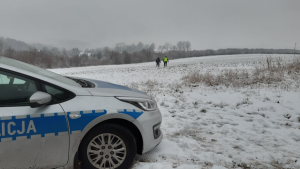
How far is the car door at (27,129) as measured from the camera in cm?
183

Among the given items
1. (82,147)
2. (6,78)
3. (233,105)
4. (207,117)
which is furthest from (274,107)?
(6,78)

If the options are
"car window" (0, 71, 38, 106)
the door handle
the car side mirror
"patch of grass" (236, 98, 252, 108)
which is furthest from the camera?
"patch of grass" (236, 98, 252, 108)

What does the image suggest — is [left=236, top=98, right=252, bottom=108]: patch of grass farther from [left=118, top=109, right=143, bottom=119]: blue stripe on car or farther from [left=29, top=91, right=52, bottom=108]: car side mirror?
[left=29, top=91, right=52, bottom=108]: car side mirror

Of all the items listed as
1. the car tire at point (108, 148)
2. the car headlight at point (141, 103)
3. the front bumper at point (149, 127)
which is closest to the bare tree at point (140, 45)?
the car headlight at point (141, 103)

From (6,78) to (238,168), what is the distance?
3.24 meters

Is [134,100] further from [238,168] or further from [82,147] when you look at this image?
[238,168]

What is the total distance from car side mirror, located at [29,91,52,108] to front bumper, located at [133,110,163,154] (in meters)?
1.08

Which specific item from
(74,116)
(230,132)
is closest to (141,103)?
(74,116)

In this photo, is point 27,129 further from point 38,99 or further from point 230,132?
point 230,132

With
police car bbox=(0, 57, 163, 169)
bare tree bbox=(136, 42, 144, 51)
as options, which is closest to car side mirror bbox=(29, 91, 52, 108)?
police car bbox=(0, 57, 163, 169)

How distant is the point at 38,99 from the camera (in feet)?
6.02

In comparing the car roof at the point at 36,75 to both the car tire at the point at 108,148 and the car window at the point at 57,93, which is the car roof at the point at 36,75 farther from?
the car tire at the point at 108,148

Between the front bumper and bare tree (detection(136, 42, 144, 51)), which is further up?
bare tree (detection(136, 42, 144, 51))

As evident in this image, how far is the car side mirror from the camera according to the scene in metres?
1.82
